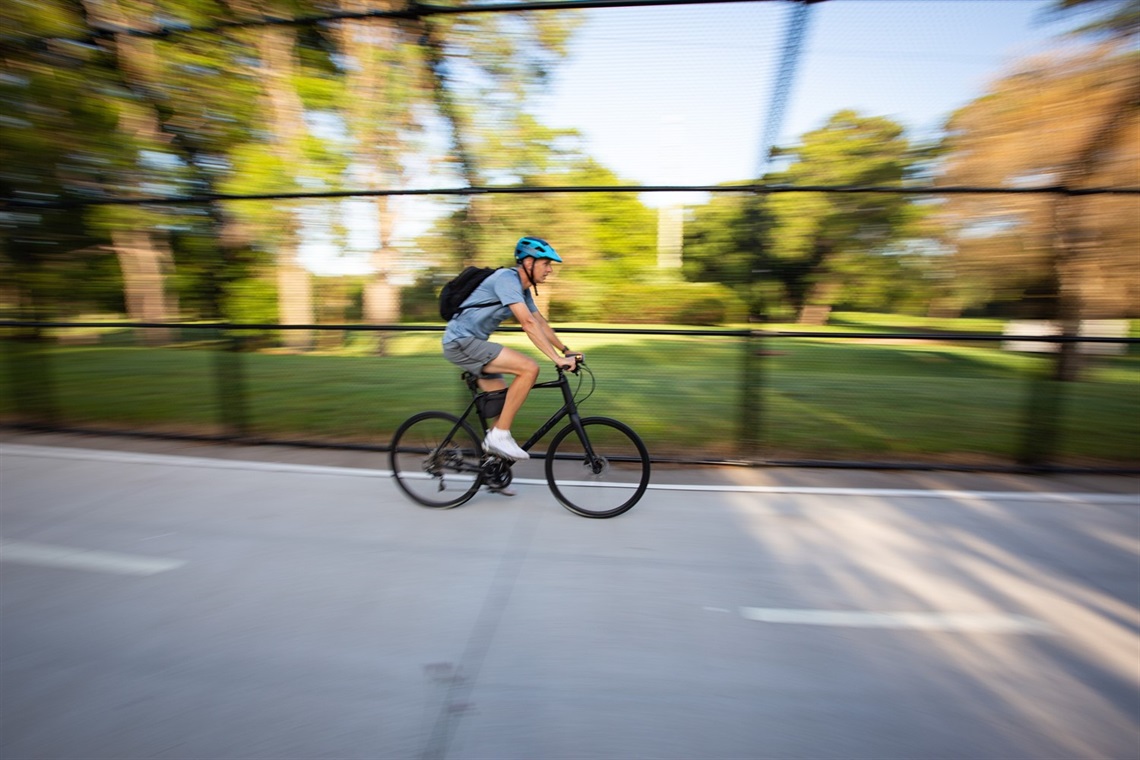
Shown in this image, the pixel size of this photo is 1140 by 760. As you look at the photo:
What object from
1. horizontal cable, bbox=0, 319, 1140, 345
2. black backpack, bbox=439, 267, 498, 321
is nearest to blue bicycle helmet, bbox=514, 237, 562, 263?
black backpack, bbox=439, 267, 498, 321

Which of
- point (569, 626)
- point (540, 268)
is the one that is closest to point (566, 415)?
point (540, 268)

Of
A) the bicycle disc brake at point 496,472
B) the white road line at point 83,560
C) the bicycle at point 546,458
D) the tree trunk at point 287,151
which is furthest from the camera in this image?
the tree trunk at point 287,151

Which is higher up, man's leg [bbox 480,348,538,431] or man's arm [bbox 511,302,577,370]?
man's arm [bbox 511,302,577,370]

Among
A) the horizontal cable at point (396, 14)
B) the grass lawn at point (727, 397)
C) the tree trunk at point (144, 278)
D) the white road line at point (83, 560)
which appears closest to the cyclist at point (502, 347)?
the grass lawn at point (727, 397)

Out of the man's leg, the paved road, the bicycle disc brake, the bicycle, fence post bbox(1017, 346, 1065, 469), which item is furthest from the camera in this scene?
fence post bbox(1017, 346, 1065, 469)

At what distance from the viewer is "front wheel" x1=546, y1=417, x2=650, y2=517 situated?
4.08 metres

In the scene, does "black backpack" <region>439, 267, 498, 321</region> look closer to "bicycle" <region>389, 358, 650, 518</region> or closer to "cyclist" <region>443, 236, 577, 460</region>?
"cyclist" <region>443, 236, 577, 460</region>

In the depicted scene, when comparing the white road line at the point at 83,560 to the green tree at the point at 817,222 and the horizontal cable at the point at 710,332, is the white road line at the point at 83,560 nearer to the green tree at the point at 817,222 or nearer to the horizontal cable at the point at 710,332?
the horizontal cable at the point at 710,332

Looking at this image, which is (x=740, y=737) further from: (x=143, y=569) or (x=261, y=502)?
(x=261, y=502)

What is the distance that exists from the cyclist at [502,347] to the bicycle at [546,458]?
129mm

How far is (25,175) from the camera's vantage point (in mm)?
6410

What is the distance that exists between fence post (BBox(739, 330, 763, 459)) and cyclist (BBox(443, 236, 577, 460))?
1920 millimetres

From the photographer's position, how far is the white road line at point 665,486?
4.46m

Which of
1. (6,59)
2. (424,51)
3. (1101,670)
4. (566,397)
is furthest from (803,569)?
(6,59)
